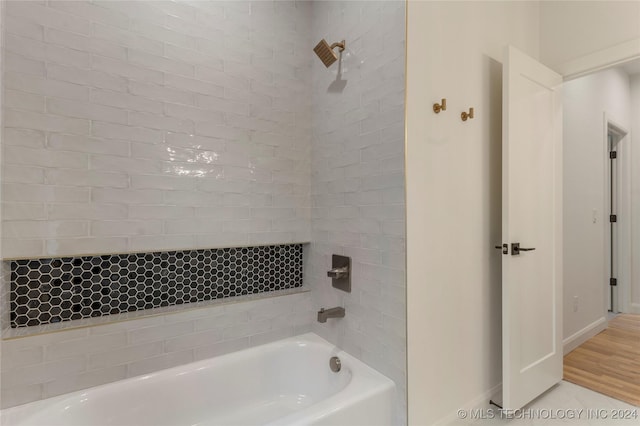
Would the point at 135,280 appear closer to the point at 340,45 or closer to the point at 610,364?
the point at 340,45

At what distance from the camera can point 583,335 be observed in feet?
8.82

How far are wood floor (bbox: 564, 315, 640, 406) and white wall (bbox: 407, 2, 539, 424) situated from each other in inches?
30.6

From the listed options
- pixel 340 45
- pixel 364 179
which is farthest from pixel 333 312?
pixel 340 45

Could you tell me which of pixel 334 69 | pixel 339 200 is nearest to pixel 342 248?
pixel 339 200

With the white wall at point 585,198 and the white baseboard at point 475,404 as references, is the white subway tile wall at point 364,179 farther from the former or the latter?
the white wall at point 585,198

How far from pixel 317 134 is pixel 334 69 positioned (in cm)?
42

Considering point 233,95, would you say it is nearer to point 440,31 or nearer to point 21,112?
point 21,112

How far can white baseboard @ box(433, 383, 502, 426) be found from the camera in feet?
5.12

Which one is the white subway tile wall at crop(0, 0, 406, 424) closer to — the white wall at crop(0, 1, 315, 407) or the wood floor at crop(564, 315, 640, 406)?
the white wall at crop(0, 1, 315, 407)

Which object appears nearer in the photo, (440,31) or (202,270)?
(440,31)

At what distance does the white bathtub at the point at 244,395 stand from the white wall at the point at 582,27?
2.38 metres

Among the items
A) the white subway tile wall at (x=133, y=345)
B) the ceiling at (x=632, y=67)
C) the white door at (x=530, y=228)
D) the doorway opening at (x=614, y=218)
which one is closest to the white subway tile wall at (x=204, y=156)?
the white subway tile wall at (x=133, y=345)

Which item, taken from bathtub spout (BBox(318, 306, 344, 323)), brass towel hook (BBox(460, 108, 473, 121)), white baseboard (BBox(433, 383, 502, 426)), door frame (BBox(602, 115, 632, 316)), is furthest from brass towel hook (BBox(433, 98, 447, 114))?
door frame (BBox(602, 115, 632, 316))

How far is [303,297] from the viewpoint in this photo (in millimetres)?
2016
